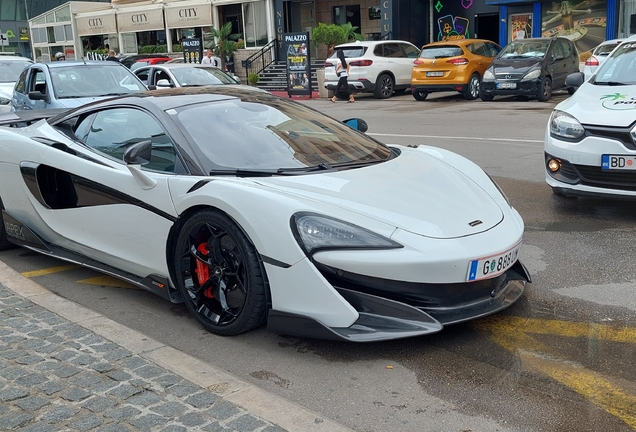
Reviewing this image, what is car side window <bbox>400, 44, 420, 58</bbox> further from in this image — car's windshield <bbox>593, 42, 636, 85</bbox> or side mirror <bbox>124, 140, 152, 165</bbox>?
side mirror <bbox>124, 140, 152, 165</bbox>

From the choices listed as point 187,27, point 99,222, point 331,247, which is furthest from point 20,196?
point 187,27

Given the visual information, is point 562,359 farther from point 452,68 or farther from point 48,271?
point 452,68

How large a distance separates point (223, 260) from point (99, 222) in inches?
48.5

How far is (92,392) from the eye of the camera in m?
3.49

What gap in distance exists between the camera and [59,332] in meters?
4.29

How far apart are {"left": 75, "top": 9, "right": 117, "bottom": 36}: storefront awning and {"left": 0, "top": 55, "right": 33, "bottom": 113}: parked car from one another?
2574 centimetres

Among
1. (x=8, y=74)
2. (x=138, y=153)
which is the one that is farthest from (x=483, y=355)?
(x=8, y=74)

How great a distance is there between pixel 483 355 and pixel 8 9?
72.8m

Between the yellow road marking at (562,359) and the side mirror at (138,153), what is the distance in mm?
2204

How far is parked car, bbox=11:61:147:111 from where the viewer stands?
38.7ft

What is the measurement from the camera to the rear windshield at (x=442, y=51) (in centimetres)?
2072

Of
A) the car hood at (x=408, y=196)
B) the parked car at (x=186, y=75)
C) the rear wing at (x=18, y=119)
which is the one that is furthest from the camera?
the parked car at (x=186, y=75)

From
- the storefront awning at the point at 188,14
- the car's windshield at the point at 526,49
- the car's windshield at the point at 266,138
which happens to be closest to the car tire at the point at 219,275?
the car's windshield at the point at 266,138

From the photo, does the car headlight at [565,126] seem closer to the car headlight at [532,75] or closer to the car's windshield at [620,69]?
the car's windshield at [620,69]
